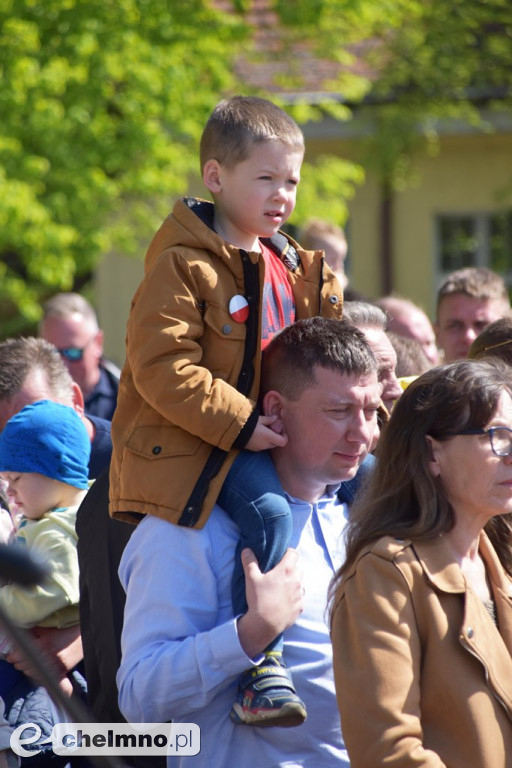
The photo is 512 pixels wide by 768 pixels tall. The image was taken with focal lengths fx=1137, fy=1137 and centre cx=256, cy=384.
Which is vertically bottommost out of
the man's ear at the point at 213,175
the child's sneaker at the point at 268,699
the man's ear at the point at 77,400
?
the child's sneaker at the point at 268,699

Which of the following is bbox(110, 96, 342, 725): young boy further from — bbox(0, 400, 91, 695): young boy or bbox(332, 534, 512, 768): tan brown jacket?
bbox(0, 400, 91, 695): young boy

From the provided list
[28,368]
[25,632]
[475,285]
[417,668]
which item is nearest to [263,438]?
[417,668]

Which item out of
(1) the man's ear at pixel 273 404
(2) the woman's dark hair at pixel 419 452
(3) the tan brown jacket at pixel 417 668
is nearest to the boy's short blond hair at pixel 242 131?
(1) the man's ear at pixel 273 404

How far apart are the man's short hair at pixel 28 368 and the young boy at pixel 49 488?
71 centimetres

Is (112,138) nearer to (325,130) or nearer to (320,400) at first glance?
(325,130)

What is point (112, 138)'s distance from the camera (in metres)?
12.1

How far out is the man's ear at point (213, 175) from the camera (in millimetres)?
3477

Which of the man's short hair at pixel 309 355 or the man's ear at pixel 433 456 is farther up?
the man's short hair at pixel 309 355

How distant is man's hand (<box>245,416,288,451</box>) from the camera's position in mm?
3119

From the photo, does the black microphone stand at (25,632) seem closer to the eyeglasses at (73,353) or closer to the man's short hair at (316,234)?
the eyeglasses at (73,353)

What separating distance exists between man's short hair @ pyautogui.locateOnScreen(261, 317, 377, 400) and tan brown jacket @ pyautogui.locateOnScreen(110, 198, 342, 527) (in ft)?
0.20

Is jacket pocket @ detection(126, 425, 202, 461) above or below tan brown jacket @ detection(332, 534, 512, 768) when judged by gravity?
above

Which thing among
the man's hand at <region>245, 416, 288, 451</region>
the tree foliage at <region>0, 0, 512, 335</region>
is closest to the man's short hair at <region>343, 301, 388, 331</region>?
the man's hand at <region>245, 416, 288, 451</region>

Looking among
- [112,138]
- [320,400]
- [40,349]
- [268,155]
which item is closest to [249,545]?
[320,400]
